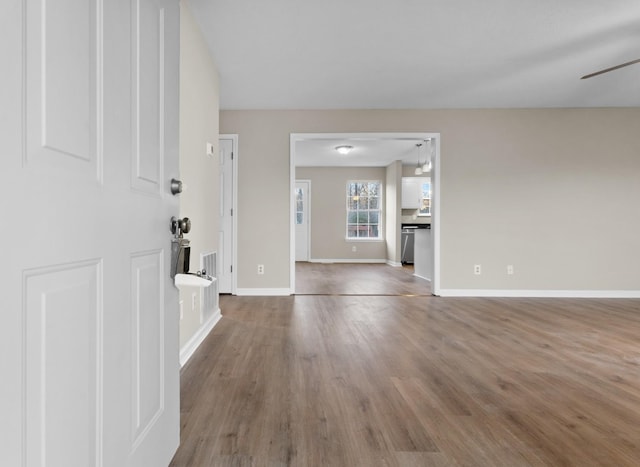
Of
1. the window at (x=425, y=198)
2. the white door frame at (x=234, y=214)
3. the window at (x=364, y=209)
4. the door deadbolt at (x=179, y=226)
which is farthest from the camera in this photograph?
the window at (x=364, y=209)

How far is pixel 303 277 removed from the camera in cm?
641

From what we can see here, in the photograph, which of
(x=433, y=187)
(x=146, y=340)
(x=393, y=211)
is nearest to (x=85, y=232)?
(x=146, y=340)

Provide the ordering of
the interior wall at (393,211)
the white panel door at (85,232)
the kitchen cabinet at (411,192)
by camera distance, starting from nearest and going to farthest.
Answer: the white panel door at (85,232) < the interior wall at (393,211) < the kitchen cabinet at (411,192)

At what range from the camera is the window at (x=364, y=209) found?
926 centimetres

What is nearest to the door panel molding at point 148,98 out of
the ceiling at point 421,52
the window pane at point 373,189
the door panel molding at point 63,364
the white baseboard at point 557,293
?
the door panel molding at point 63,364

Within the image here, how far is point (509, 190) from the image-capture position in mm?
4664

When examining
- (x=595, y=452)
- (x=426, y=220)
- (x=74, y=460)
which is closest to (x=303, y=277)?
(x=426, y=220)

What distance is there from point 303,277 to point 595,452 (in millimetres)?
5222

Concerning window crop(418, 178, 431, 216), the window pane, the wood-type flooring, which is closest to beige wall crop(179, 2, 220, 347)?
the wood-type flooring

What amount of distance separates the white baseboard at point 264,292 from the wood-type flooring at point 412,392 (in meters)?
1.10

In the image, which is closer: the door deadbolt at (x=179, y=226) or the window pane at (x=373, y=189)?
the door deadbolt at (x=179, y=226)

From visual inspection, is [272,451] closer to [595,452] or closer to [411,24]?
[595,452]

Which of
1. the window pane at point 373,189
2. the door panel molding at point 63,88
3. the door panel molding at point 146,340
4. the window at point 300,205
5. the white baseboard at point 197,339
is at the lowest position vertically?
the white baseboard at point 197,339

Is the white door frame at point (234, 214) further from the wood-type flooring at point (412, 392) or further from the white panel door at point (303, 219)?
the white panel door at point (303, 219)
